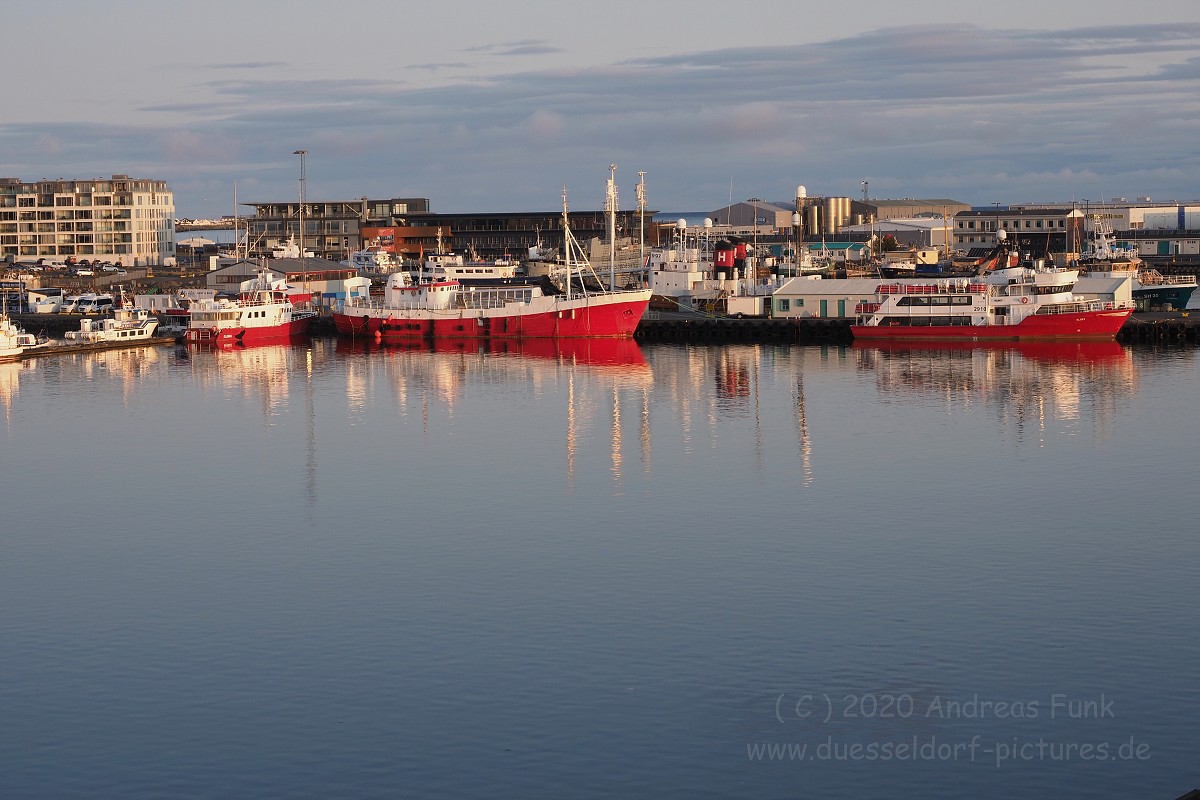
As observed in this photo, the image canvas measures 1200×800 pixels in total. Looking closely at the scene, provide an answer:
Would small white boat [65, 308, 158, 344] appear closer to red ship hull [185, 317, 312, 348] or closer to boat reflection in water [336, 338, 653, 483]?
red ship hull [185, 317, 312, 348]

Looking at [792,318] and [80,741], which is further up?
[792,318]

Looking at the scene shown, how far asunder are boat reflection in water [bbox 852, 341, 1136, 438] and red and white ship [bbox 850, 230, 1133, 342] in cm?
61

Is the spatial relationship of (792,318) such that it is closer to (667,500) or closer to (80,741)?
(667,500)

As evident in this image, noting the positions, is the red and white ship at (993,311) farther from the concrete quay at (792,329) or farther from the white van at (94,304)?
the white van at (94,304)

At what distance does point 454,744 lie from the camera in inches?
504

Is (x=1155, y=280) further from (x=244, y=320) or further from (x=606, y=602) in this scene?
(x=606, y=602)

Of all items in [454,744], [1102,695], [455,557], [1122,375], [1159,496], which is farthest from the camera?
[1122,375]

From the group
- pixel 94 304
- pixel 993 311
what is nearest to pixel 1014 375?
pixel 993 311

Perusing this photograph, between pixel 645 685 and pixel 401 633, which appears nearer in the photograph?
pixel 645 685

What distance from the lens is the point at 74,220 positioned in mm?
99438

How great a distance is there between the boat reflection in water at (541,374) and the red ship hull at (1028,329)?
8.34m

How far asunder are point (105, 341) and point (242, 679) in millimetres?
39153

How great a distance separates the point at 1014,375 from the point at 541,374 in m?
12.6

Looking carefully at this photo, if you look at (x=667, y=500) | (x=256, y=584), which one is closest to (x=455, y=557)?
(x=256, y=584)
